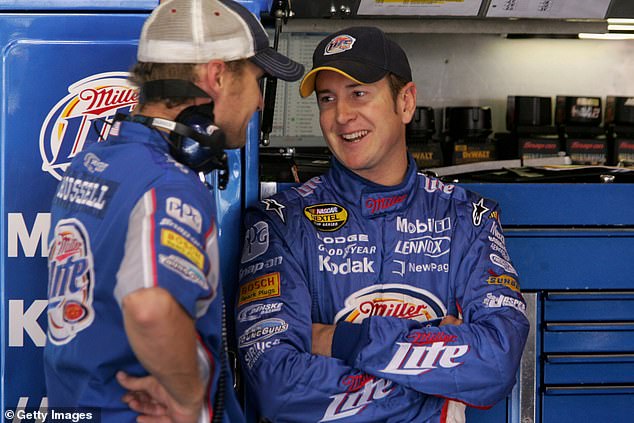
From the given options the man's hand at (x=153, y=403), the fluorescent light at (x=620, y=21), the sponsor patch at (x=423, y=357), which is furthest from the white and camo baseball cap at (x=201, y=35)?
the fluorescent light at (x=620, y=21)

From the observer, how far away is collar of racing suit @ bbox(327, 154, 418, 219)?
7.72 ft

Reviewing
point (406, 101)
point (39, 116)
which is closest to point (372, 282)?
point (406, 101)

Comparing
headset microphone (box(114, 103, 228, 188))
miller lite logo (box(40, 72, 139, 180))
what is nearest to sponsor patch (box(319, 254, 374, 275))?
miller lite logo (box(40, 72, 139, 180))

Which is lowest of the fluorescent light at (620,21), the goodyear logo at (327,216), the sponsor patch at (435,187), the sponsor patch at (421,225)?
the sponsor patch at (421,225)

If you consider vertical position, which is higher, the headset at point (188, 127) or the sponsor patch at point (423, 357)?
the headset at point (188, 127)

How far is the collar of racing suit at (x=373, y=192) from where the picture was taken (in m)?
A: 2.35

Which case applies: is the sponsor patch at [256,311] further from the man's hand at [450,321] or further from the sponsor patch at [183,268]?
the sponsor patch at [183,268]

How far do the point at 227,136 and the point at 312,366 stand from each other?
0.68 m

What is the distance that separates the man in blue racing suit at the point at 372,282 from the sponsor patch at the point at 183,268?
2.37 ft

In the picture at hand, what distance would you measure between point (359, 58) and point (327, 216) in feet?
1.42

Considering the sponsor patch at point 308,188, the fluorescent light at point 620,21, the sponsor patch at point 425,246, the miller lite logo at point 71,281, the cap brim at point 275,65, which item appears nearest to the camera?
the miller lite logo at point 71,281

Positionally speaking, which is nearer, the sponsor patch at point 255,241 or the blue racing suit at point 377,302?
the blue racing suit at point 377,302

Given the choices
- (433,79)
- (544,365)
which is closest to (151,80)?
(544,365)

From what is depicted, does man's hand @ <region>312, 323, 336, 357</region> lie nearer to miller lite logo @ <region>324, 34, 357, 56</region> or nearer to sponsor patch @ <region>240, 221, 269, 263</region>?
sponsor patch @ <region>240, 221, 269, 263</region>
